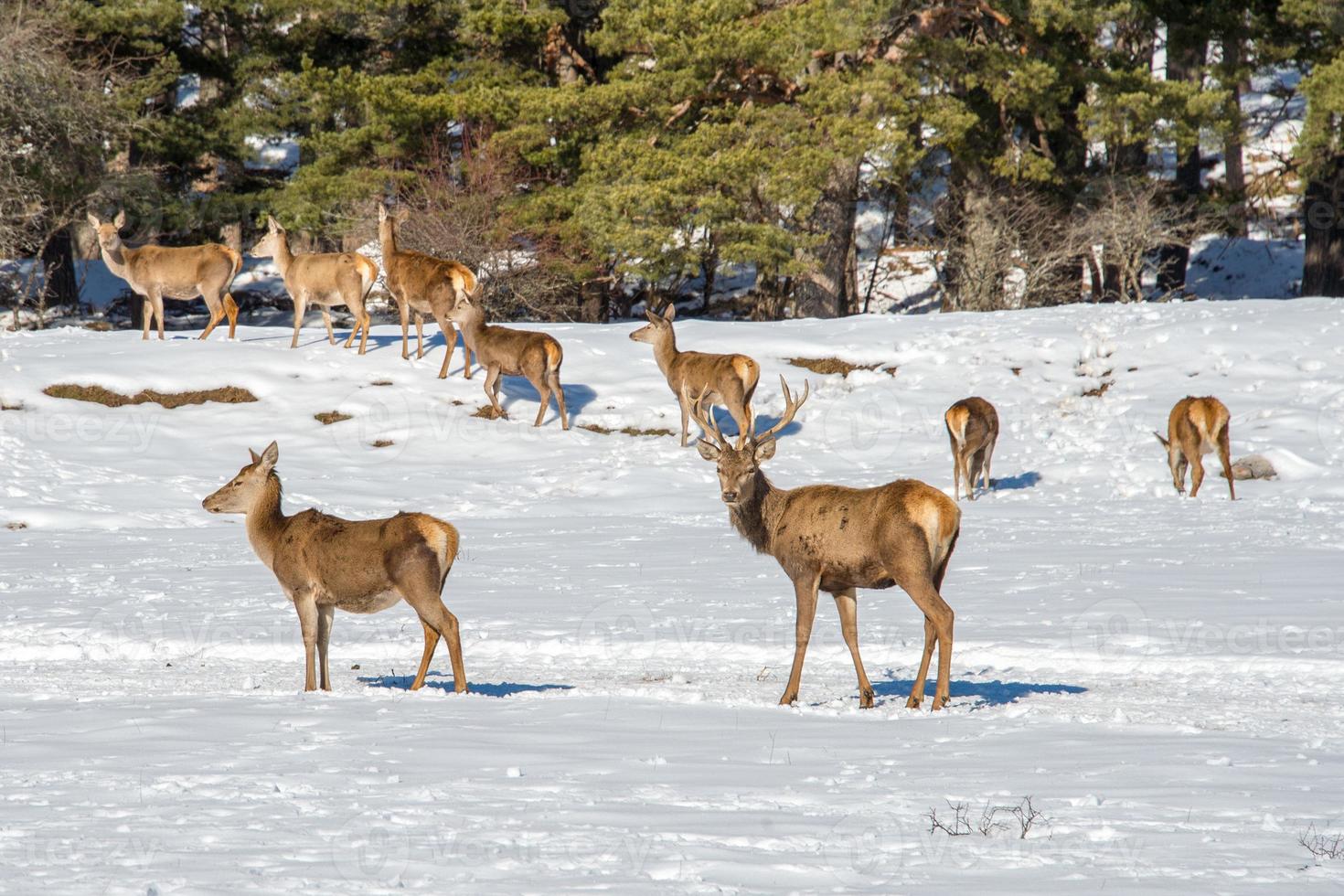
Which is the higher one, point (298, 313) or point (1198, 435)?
point (298, 313)

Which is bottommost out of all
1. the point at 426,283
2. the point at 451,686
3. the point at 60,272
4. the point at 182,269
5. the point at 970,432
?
the point at 451,686

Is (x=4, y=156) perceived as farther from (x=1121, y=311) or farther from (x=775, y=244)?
(x=1121, y=311)

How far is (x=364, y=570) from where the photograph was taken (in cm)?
863

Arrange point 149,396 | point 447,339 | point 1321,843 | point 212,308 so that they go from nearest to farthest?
point 1321,843 < point 149,396 < point 447,339 < point 212,308

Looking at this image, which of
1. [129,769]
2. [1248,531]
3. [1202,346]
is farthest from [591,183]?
[129,769]

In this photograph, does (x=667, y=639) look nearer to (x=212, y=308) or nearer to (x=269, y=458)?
(x=269, y=458)

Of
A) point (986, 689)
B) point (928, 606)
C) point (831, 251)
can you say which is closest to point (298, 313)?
point (831, 251)

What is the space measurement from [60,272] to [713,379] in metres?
21.1

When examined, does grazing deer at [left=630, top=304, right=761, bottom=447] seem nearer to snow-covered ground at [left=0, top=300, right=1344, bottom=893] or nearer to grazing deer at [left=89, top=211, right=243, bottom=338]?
snow-covered ground at [left=0, top=300, right=1344, bottom=893]

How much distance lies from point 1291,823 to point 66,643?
27.2ft

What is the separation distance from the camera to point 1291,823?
5117 millimetres

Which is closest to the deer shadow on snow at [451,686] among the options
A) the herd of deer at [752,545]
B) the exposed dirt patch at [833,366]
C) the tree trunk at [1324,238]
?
the herd of deer at [752,545]

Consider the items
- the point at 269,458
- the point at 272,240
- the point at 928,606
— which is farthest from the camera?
the point at 272,240

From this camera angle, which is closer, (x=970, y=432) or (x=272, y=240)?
(x=970, y=432)
